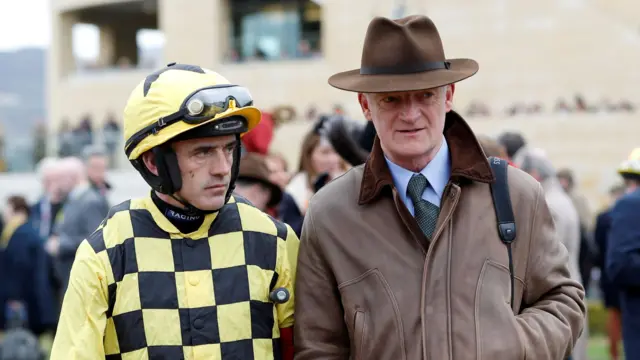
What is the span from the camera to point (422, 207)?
2.71 metres

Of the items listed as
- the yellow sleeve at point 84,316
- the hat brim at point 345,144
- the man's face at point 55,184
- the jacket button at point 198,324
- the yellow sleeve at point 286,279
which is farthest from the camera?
the man's face at point 55,184

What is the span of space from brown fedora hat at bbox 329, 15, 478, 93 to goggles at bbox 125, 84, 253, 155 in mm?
341

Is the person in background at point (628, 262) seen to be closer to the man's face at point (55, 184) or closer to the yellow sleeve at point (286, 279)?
the yellow sleeve at point (286, 279)

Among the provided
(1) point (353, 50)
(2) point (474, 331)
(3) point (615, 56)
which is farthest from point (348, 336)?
(1) point (353, 50)

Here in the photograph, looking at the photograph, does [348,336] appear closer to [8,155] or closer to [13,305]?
[13,305]

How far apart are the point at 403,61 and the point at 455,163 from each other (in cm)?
35

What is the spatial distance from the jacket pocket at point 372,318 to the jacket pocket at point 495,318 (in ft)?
0.75

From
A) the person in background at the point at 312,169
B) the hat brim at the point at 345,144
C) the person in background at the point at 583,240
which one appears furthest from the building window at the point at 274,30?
the hat brim at the point at 345,144

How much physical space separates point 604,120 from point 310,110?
336 inches

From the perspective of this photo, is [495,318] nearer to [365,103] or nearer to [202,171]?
[365,103]

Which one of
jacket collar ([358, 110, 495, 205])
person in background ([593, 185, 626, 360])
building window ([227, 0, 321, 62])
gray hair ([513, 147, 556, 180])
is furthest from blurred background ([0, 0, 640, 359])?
jacket collar ([358, 110, 495, 205])

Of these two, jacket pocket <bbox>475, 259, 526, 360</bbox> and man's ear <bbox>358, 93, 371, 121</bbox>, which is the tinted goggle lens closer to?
man's ear <bbox>358, 93, 371, 121</bbox>

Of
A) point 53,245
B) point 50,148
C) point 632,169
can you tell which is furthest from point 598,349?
point 50,148

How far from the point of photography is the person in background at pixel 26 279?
28.0 feet
